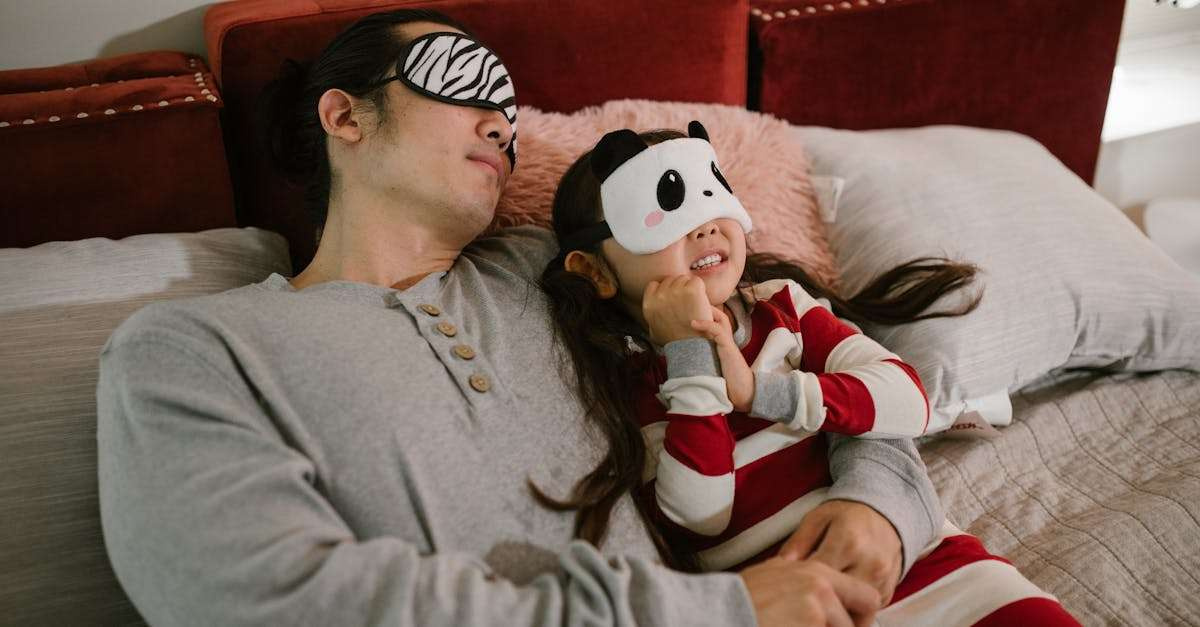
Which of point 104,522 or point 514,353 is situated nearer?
point 104,522

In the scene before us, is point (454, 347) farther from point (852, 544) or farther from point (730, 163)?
point (730, 163)

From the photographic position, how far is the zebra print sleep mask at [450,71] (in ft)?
3.83

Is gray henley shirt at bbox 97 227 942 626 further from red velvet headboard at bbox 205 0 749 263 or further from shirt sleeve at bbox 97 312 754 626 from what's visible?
red velvet headboard at bbox 205 0 749 263

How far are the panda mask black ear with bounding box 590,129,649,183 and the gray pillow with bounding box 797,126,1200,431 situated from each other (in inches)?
22.8

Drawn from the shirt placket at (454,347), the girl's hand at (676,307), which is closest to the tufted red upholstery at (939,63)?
the girl's hand at (676,307)

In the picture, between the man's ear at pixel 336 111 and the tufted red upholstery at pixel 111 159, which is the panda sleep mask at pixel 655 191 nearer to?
the man's ear at pixel 336 111

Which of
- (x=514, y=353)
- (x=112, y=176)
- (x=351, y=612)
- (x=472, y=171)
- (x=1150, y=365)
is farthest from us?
(x=1150, y=365)

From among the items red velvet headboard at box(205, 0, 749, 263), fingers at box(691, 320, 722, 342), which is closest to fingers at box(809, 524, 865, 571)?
fingers at box(691, 320, 722, 342)

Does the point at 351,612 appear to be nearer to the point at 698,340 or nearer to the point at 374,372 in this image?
the point at 374,372

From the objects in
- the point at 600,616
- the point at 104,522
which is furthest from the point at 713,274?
the point at 104,522

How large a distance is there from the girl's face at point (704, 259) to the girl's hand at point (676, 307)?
0.08 feet

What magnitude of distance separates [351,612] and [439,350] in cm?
35

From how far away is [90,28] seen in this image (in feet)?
5.03

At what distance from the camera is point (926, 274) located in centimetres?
139
